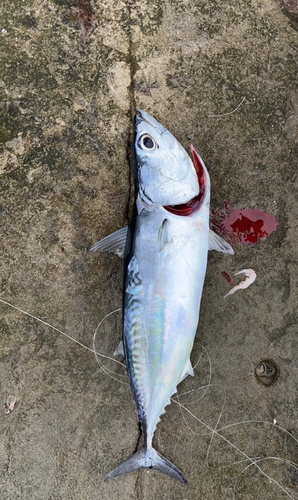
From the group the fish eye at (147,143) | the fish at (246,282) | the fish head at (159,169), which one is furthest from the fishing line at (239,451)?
the fish eye at (147,143)

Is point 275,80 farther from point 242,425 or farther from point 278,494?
point 278,494

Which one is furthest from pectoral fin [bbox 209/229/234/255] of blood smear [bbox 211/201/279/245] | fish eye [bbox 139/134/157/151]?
fish eye [bbox 139/134/157/151]

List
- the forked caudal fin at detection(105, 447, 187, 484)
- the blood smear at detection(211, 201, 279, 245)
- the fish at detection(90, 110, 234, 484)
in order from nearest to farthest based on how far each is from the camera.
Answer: the fish at detection(90, 110, 234, 484) < the forked caudal fin at detection(105, 447, 187, 484) < the blood smear at detection(211, 201, 279, 245)

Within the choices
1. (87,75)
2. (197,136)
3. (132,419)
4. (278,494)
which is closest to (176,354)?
(132,419)

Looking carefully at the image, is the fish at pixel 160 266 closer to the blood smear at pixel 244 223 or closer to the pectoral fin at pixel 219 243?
the pectoral fin at pixel 219 243

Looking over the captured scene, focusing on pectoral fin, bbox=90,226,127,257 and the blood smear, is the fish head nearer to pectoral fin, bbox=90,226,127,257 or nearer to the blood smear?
pectoral fin, bbox=90,226,127,257

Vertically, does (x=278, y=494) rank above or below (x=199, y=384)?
below
